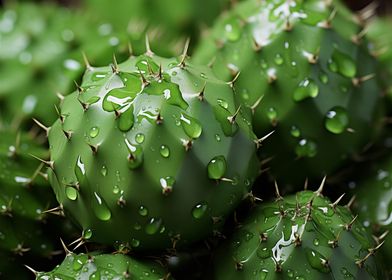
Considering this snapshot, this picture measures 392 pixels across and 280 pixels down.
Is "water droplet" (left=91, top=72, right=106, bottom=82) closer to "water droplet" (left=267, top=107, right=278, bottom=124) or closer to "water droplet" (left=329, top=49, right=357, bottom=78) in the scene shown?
"water droplet" (left=267, top=107, right=278, bottom=124)

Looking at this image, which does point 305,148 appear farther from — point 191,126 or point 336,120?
point 191,126

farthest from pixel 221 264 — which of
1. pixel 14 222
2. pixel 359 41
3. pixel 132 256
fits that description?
pixel 359 41

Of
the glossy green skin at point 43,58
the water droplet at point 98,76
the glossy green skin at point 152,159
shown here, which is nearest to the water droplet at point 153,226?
the glossy green skin at point 152,159

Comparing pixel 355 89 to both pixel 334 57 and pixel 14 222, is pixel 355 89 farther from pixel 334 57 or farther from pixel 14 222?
pixel 14 222

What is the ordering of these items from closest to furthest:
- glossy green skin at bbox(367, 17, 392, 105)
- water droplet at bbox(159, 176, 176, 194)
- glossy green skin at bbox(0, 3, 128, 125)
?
water droplet at bbox(159, 176, 176, 194), glossy green skin at bbox(367, 17, 392, 105), glossy green skin at bbox(0, 3, 128, 125)

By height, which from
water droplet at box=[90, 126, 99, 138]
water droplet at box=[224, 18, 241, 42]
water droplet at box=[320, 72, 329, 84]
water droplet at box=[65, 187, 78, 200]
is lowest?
water droplet at box=[65, 187, 78, 200]

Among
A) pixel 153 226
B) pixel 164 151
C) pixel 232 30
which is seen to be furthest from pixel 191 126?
pixel 232 30

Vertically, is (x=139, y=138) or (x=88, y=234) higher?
(x=139, y=138)

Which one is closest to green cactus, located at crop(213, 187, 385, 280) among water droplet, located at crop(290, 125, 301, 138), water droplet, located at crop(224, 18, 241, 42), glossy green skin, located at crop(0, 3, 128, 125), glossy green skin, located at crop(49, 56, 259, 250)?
glossy green skin, located at crop(49, 56, 259, 250)
